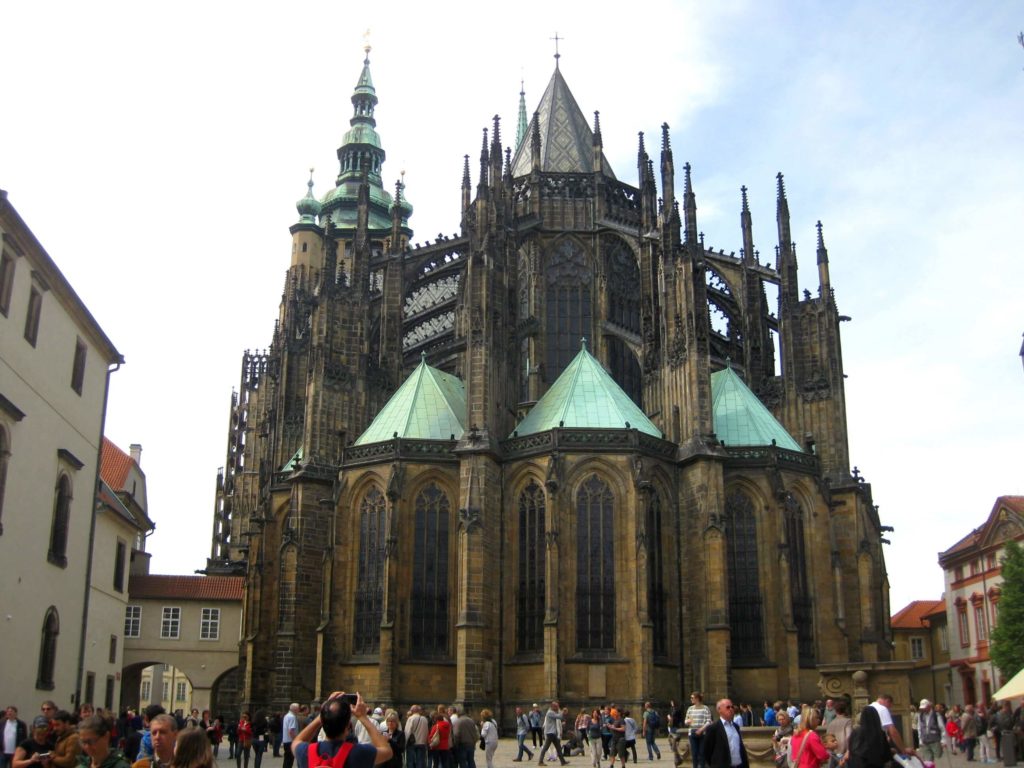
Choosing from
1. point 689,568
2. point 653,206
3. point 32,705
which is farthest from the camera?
point 653,206

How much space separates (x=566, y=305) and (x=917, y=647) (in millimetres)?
37189

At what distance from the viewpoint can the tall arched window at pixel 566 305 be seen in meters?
47.8

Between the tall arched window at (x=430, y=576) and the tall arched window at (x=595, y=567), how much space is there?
4.70m

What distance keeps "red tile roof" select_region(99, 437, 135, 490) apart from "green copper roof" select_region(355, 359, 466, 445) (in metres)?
14.6

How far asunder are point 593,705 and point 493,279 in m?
15.4

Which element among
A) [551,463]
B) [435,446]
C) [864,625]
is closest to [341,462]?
[435,446]

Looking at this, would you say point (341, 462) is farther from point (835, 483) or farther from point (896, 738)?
point (896, 738)

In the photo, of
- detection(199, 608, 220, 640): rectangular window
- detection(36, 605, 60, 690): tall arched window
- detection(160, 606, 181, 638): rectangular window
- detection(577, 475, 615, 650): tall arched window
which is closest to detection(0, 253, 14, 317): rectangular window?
detection(36, 605, 60, 690): tall arched window

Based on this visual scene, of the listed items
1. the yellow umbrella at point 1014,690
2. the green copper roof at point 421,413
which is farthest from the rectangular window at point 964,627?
the yellow umbrella at point 1014,690

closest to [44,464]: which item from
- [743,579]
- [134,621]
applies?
[743,579]

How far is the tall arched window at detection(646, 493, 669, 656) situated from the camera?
38.4 meters

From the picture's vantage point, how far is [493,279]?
137ft

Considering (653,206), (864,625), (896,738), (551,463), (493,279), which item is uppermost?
(653,206)

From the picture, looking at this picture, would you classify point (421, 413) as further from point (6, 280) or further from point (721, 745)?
point (721, 745)
